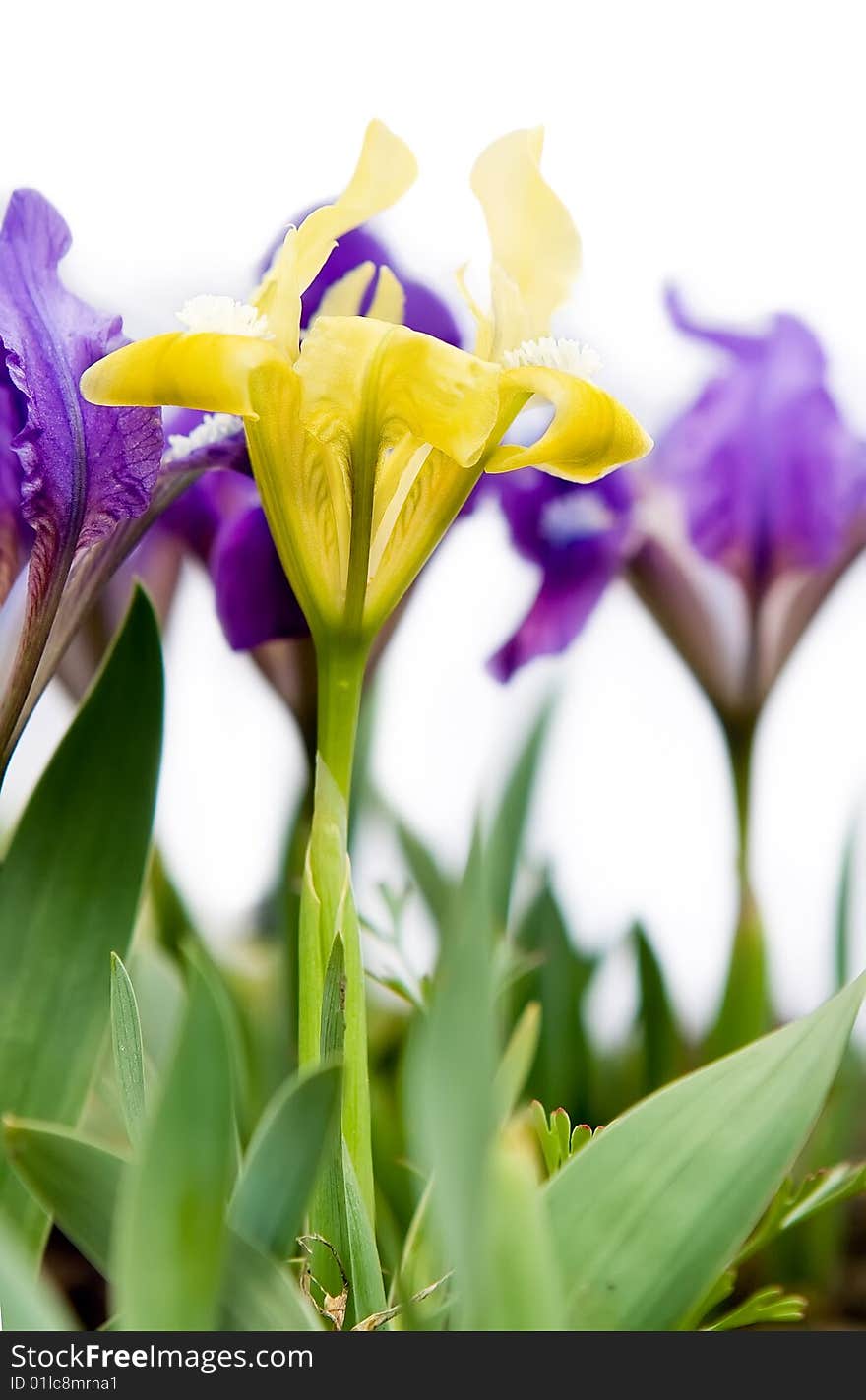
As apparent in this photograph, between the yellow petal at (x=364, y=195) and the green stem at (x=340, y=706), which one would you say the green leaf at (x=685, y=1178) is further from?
the yellow petal at (x=364, y=195)

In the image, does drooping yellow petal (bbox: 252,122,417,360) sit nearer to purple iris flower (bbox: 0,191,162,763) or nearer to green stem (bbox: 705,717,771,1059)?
purple iris flower (bbox: 0,191,162,763)

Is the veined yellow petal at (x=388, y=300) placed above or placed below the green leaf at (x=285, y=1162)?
above

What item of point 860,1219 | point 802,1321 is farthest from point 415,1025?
point 860,1219

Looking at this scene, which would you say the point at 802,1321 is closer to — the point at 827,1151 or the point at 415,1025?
the point at 827,1151

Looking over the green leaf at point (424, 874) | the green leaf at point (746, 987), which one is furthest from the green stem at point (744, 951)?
the green leaf at point (424, 874)

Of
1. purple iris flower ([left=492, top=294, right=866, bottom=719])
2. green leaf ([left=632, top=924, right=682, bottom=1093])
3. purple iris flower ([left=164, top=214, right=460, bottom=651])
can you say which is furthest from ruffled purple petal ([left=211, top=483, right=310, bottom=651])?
green leaf ([left=632, top=924, right=682, bottom=1093])

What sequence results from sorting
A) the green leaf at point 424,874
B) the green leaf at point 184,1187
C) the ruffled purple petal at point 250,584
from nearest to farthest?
the green leaf at point 184,1187, the ruffled purple petal at point 250,584, the green leaf at point 424,874

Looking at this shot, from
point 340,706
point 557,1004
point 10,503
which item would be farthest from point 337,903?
point 557,1004
